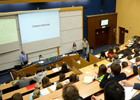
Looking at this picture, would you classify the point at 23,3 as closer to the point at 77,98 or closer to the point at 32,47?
the point at 32,47

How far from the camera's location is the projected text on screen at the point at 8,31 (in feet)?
21.5

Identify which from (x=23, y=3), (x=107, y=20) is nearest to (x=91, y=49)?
(x=107, y=20)

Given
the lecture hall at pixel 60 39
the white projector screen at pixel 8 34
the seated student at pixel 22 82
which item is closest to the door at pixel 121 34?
the lecture hall at pixel 60 39

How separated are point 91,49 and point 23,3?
511 cm

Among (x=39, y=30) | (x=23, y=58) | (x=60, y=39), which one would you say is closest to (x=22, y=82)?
(x=23, y=58)

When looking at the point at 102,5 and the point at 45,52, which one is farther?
the point at 102,5

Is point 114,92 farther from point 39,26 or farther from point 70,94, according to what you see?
point 39,26

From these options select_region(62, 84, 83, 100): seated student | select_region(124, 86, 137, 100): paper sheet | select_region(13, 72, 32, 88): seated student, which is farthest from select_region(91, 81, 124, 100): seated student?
select_region(13, 72, 32, 88): seated student

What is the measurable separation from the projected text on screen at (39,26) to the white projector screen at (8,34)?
359mm

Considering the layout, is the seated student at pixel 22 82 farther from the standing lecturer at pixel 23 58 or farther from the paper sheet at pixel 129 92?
the paper sheet at pixel 129 92

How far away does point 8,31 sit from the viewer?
22.2 feet

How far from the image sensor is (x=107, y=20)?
10211 mm

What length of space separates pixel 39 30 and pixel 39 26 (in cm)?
23

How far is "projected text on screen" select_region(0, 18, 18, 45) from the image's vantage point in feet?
21.5
